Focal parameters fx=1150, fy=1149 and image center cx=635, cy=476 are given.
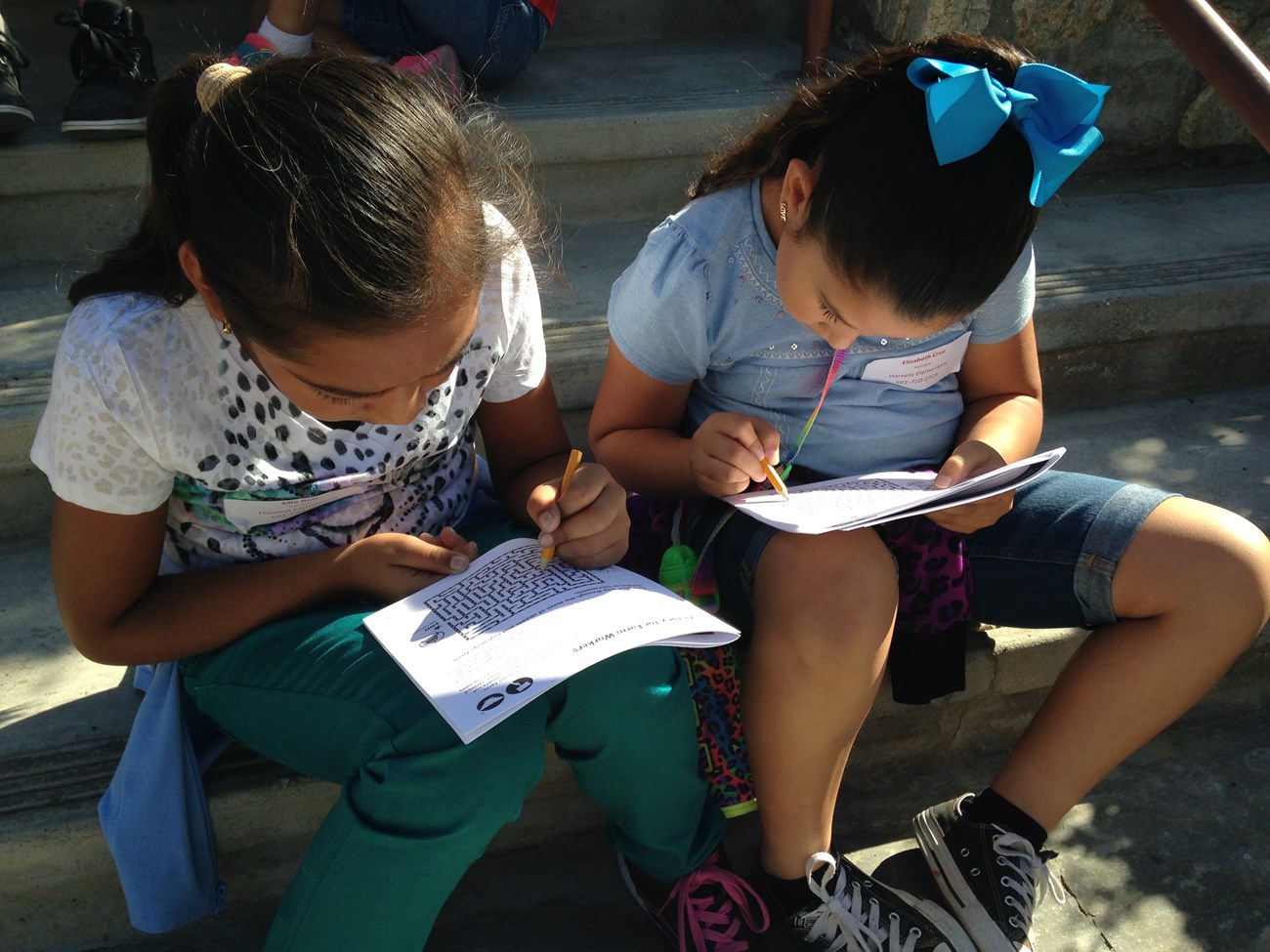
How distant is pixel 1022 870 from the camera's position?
1.72 metres

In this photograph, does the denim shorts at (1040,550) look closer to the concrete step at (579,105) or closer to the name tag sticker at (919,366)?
the name tag sticker at (919,366)

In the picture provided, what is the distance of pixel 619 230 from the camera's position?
297 cm

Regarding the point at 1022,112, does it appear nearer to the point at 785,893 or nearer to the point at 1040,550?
the point at 1040,550

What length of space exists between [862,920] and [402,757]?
739mm

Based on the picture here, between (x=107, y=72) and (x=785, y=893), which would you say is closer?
(x=785, y=893)

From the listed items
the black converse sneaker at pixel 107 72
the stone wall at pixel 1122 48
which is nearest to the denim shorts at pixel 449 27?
the black converse sneaker at pixel 107 72

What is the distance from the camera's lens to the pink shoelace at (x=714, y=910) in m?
1.67

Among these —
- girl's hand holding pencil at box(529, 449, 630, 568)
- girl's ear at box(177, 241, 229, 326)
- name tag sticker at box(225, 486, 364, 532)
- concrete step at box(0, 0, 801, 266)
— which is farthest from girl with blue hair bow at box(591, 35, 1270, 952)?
concrete step at box(0, 0, 801, 266)

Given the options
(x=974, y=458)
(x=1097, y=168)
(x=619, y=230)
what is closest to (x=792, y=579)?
(x=974, y=458)

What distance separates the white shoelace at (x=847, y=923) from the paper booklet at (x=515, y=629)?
0.44 meters

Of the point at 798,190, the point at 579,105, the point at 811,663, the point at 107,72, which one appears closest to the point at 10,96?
the point at 107,72

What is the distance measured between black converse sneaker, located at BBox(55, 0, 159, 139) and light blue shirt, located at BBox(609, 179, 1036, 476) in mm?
1476

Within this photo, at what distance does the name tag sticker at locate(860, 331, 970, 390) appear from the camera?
1792mm

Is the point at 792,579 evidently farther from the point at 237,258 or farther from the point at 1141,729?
the point at 237,258
